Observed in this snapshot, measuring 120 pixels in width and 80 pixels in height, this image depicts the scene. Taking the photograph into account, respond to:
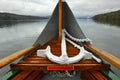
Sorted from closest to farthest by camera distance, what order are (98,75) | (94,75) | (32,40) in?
(98,75) < (94,75) < (32,40)

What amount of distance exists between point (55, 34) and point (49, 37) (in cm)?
46

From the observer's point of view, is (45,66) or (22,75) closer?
(22,75)

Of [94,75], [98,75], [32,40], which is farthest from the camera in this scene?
[32,40]

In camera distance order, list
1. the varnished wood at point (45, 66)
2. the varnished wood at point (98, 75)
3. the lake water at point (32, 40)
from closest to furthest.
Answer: the varnished wood at point (98, 75), the varnished wood at point (45, 66), the lake water at point (32, 40)

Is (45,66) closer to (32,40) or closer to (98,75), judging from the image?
(98,75)

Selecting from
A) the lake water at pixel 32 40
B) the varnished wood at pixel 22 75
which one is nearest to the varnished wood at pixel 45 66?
the varnished wood at pixel 22 75

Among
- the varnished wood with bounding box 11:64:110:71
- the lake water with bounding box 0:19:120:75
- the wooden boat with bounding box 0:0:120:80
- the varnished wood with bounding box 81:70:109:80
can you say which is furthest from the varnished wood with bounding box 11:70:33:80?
the lake water with bounding box 0:19:120:75

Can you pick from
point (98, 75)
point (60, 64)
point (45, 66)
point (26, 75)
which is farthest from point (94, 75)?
point (26, 75)

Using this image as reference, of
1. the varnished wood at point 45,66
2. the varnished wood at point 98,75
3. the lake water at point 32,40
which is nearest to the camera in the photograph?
the varnished wood at point 98,75

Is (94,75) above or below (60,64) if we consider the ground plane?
below

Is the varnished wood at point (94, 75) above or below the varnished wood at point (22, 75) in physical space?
below

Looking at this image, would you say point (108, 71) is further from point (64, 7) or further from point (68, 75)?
point (64, 7)

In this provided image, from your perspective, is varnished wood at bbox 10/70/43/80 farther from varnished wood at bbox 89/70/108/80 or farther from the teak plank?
varnished wood at bbox 89/70/108/80

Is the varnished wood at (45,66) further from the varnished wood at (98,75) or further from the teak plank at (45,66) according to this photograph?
the varnished wood at (98,75)
